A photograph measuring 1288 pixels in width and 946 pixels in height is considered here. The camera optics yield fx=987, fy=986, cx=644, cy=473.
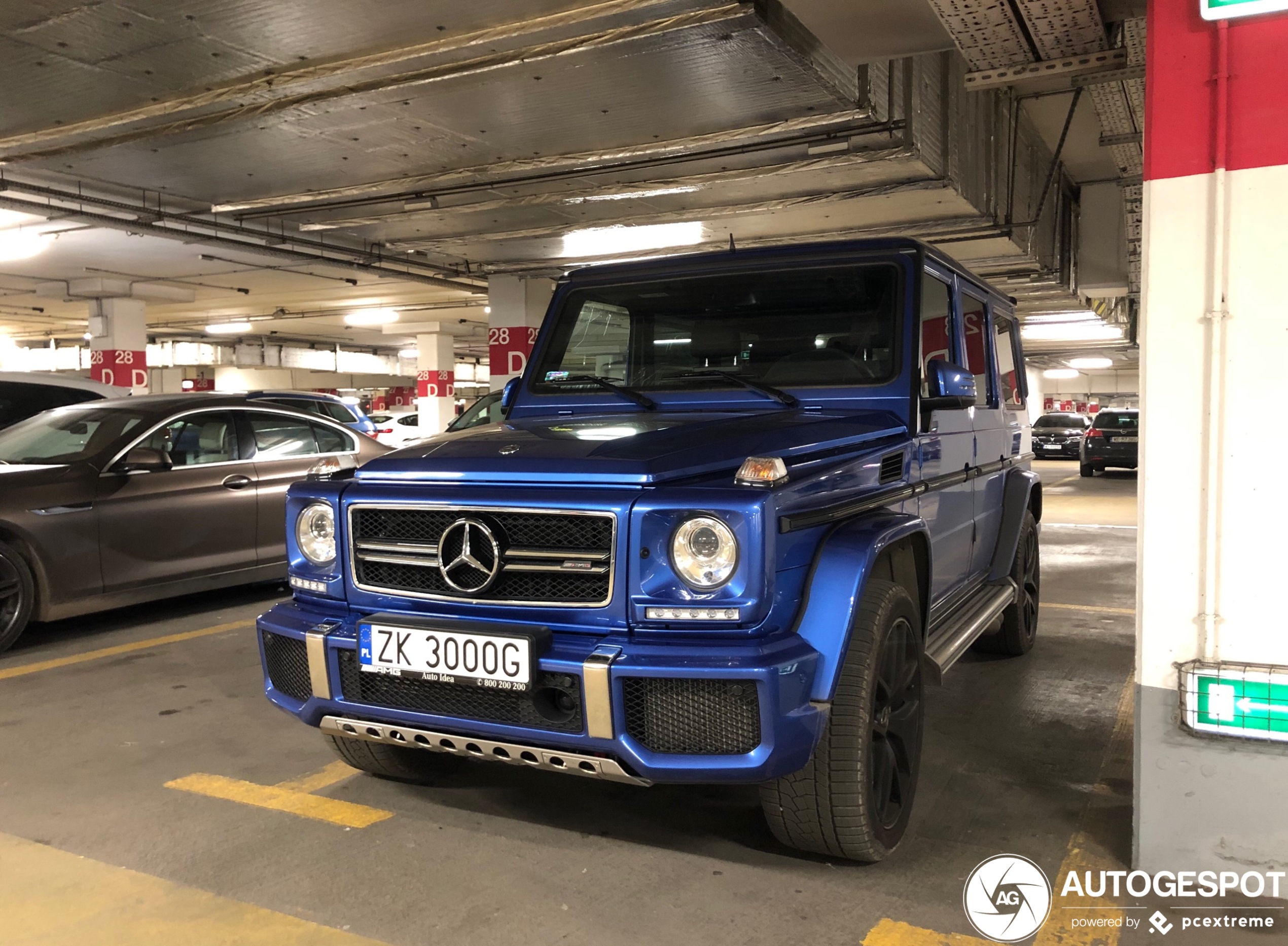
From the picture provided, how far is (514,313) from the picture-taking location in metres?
16.7

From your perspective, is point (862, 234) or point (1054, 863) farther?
point (862, 234)

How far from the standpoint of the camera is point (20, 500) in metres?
5.40

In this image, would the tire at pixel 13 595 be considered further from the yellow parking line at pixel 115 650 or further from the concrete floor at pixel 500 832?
the concrete floor at pixel 500 832

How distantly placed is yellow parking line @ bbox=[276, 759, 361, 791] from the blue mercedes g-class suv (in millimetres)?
178

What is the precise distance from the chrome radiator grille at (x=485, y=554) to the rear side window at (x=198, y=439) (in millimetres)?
3975

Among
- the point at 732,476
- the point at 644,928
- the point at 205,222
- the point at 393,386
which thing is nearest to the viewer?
the point at 644,928

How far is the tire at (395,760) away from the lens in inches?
131

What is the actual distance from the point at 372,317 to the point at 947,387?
75.8ft

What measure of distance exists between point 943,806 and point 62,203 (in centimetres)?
1156

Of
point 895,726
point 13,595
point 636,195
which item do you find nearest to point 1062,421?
point 636,195

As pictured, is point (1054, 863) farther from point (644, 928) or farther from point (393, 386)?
point (393, 386)

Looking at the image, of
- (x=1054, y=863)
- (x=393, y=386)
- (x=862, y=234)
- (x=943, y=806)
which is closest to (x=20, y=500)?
(x=943, y=806)

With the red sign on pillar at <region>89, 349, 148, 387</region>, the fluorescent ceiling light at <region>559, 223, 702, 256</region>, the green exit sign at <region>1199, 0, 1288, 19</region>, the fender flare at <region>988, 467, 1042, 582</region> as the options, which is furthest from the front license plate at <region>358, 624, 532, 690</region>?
the red sign on pillar at <region>89, 349, 148, 387</region>

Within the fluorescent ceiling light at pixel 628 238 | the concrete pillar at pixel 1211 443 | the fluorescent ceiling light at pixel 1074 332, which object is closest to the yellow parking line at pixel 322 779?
the concrete pillar at pixel 1211 443
